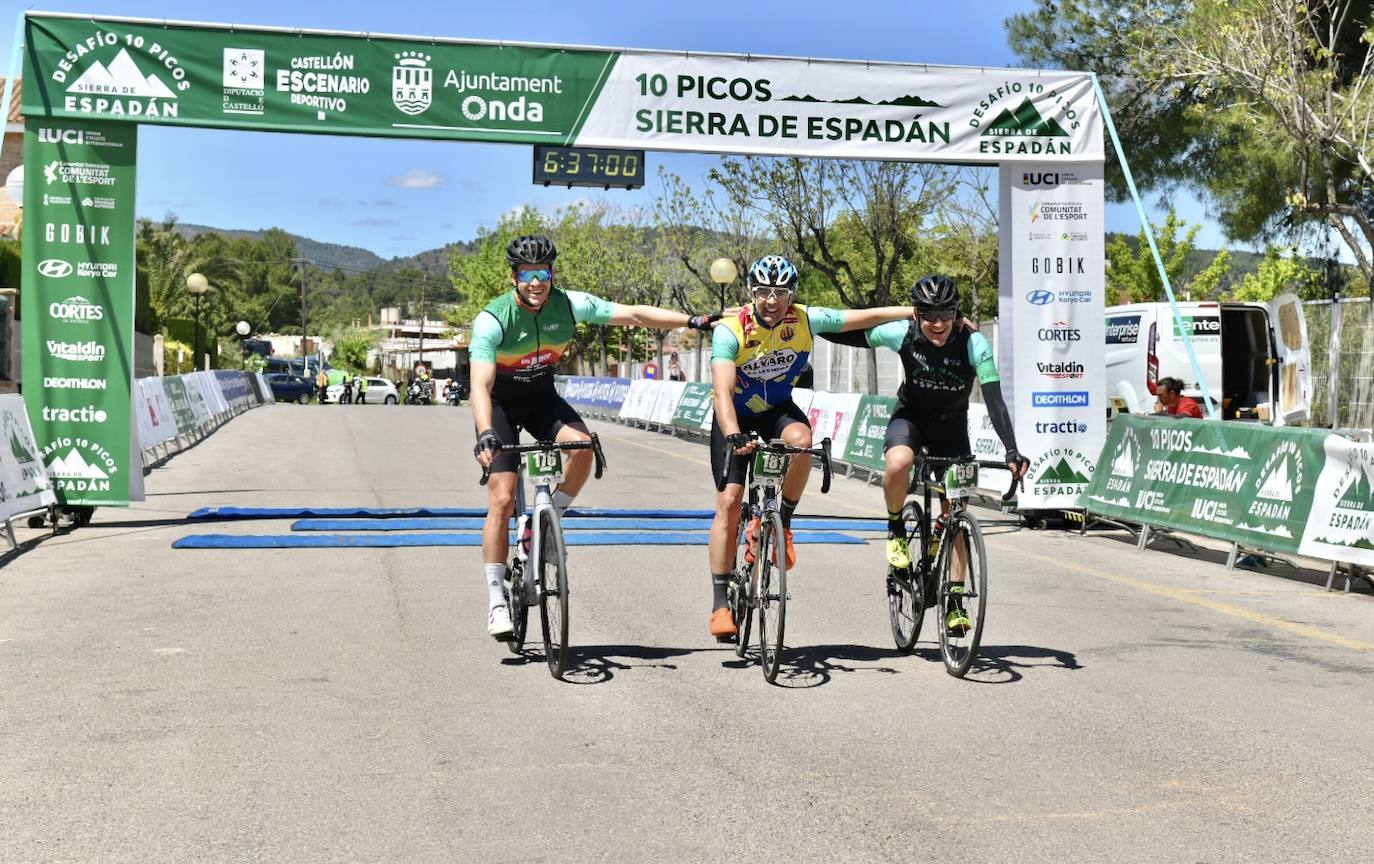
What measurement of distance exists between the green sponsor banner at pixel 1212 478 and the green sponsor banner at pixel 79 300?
29.3 feet

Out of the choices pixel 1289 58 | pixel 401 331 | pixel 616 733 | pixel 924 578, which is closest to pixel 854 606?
pixel 924 578

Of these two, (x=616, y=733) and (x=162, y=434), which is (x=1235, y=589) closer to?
(x=616, y=733)

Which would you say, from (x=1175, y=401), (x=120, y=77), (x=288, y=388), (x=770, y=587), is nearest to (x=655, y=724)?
(x=770, y=587)

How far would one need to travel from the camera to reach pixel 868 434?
20.7 metres

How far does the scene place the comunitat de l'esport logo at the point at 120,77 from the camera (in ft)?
42.3

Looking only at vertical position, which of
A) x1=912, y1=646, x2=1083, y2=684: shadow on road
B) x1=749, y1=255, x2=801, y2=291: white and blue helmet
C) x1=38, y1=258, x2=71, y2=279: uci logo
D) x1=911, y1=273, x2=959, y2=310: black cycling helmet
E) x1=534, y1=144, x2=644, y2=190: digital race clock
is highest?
x1=534, y1=144, x2=644, y2=190: digital race clock

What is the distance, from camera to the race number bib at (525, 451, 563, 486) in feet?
23.0

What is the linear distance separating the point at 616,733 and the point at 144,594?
15.6ft

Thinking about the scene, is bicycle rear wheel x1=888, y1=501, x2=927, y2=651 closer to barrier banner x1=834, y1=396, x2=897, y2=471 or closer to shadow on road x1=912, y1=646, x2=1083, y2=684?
shadow on road x1=912, y1=646, x2=1083, y2=684

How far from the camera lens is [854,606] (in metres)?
9.33

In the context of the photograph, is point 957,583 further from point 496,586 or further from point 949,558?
point 496,586

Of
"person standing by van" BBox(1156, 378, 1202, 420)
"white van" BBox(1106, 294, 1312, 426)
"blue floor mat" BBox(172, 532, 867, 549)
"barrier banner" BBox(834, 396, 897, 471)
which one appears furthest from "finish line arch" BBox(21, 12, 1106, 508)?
"white van" BBox(1106, 294, 1312, 426)

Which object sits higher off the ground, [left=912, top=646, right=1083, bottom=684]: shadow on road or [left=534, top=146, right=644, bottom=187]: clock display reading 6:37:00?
[left=534, top=146, right=644, bottom=187]: clock display reading 6:37:00

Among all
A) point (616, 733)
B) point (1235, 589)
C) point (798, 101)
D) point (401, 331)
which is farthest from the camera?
point (401, 331)
